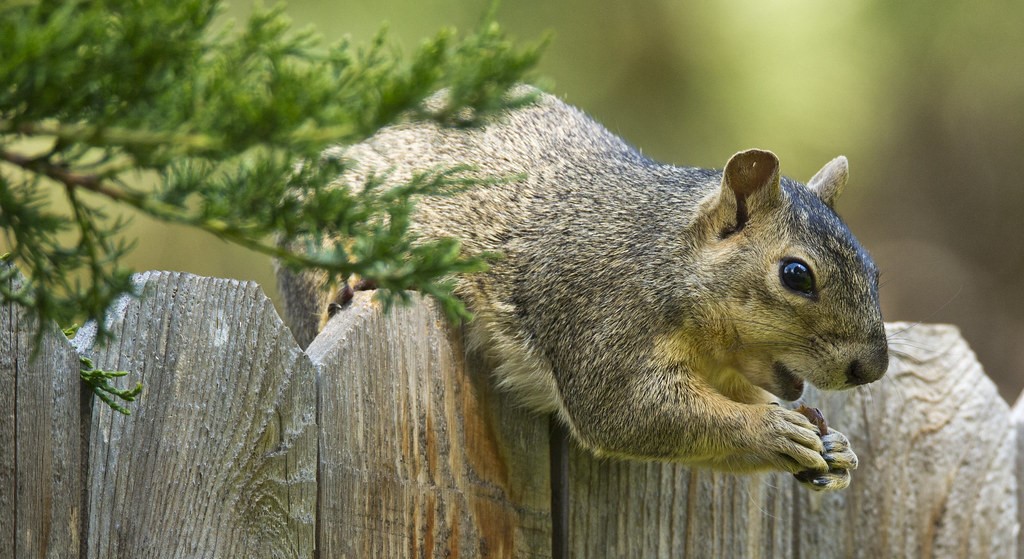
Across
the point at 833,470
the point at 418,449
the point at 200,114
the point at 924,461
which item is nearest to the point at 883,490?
the point at 924,461

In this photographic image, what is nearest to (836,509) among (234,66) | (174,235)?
(234,66)

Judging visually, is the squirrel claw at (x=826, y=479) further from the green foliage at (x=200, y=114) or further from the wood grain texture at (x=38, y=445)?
the wood grain texture at (x=38, y=445)

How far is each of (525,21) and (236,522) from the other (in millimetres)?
4939

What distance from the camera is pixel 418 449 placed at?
244cm

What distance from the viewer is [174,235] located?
7348mm

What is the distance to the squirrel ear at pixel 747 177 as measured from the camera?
2.73 meters

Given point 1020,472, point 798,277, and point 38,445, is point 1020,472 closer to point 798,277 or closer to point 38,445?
point 798,277

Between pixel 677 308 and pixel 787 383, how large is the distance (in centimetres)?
32

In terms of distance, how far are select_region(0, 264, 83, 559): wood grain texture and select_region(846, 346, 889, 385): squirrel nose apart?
1.68m

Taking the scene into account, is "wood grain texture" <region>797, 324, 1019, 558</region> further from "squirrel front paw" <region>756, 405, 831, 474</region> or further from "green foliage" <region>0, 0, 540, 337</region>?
"green foliage" <region>0, 0, 540, 337</region>

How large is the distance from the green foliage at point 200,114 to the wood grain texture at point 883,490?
150 centimetres

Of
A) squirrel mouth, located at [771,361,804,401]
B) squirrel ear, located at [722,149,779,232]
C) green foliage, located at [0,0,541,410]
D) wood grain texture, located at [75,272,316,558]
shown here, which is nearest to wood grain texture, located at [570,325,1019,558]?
squirrel mouth, located at [771,361,804,401]

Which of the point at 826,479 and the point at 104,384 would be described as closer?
the point at 104,384

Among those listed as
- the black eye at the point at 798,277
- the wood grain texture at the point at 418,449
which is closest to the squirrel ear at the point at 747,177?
the black eye at the point at 798,277
